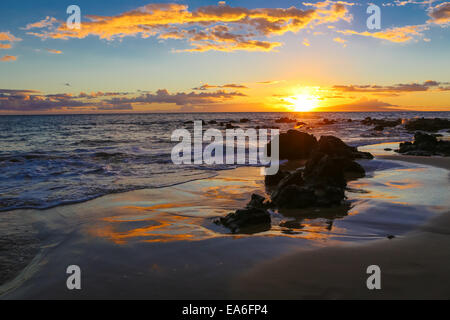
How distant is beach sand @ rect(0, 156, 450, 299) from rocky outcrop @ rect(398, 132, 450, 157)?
502 inches

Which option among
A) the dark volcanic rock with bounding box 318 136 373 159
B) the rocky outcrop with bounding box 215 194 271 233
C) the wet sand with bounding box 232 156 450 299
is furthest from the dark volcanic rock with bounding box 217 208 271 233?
the dark volcanic rock with bounding box 318 136 373 159

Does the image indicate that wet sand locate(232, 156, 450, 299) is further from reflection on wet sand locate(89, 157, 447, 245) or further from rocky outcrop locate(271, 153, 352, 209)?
rocky outcrop locate(271, 153, 352, 209)

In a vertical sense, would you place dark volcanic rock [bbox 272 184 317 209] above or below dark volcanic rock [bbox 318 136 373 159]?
below

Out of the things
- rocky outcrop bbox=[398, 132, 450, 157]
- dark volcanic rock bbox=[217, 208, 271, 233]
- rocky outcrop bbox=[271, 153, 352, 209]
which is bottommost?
dark volcanic rock bbox=[217, 208, 271, 233]

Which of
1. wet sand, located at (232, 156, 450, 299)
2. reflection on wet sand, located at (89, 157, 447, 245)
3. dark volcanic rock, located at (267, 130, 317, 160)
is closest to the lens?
wet sand, located at (232, 156, 450, 299)

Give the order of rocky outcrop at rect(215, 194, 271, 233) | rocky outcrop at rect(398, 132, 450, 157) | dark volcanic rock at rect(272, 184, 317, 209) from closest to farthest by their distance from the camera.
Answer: rocky outcrop at rect(215, 194, 271, 233) < dark volcanic rock at rect(272, 184, 317, 209) < rocky outcrop at rect(398, 132, 450, 157)

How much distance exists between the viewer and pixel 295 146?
60.7ft

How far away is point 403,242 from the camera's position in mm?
5348

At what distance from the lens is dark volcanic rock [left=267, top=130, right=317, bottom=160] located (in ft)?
60.2

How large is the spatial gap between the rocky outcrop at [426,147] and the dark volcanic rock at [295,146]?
560 centimetres

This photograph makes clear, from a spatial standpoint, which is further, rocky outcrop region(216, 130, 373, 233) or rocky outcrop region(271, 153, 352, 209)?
rocky outcrop region(271, 153, 352, 209)

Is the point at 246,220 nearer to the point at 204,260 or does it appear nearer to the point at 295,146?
the point at 204,260
